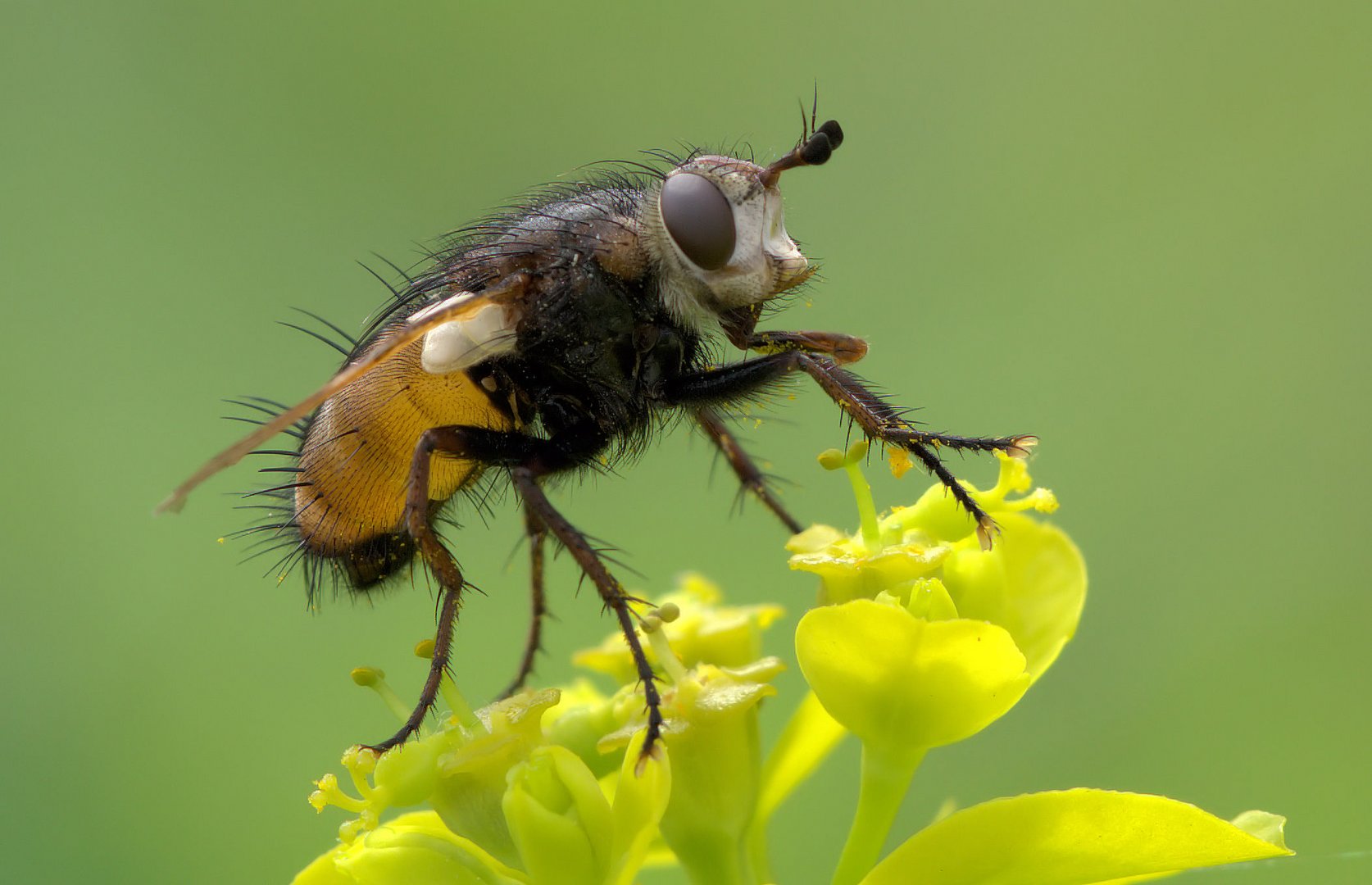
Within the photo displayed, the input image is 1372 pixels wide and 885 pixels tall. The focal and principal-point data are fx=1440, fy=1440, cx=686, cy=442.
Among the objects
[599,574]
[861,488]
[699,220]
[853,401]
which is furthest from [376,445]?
[861,488]

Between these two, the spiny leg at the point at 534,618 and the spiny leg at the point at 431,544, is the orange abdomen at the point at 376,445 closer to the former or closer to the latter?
the spiny leg at the point at 431,544

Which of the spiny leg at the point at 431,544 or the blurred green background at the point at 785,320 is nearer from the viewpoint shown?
the spiny leg at the point at 431,544

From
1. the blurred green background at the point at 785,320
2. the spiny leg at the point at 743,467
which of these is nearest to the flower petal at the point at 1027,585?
the spiny leg at the point at 743,467

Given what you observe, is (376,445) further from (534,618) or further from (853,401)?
(853,401)

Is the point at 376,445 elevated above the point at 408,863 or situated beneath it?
elevated above

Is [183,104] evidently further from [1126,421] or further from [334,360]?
[1126,421]

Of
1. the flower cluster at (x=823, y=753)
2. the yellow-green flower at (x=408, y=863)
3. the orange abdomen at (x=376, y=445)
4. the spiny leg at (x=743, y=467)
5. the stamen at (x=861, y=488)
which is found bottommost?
the yellow-green flower at (x=408, y=863)
